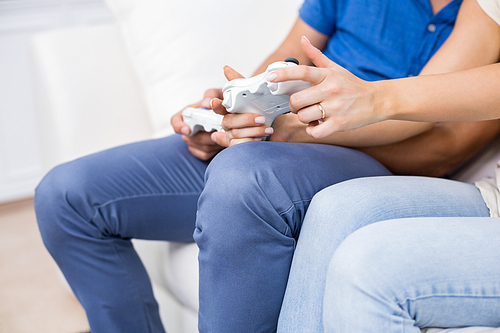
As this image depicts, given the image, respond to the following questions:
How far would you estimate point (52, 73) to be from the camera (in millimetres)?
1115

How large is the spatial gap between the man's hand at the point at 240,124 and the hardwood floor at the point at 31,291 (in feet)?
2.57

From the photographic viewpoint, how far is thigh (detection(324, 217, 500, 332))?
1.44 feet

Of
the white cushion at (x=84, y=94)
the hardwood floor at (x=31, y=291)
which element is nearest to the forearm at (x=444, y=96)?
the white cushion at (x=84, y=94)

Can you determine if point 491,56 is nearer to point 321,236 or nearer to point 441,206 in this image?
point 441,206

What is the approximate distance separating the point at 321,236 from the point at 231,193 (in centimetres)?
13

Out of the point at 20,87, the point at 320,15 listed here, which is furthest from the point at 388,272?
the point at 20,87

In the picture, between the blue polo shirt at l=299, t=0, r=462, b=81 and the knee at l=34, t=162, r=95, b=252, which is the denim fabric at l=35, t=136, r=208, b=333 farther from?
the blue polo shirt at l=299, t=0, r=462, b=81

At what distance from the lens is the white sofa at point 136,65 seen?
1115 mm

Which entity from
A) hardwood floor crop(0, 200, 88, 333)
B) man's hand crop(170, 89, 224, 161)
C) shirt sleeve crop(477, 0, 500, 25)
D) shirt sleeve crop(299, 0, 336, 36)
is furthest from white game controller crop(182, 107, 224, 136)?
hardwood floor crop(0, 200, 88, 333)

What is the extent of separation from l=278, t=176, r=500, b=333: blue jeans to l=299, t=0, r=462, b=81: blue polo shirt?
37 centimetres

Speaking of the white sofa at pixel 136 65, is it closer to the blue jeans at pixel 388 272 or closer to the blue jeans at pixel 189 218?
the blue jeans at pixel 189 218

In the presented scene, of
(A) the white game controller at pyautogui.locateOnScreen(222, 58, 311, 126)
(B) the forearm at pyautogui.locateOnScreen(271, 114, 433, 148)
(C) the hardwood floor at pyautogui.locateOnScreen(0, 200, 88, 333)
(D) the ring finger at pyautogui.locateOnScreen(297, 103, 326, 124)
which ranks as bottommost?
(C) the hardwood floor at pyautogui.locateOnScreen(0, 200, 88, 333)

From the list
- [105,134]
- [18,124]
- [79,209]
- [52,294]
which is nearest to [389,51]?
[79,209]

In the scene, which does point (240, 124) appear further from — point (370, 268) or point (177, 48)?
point (177, 48)
